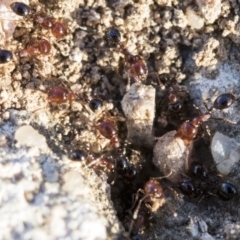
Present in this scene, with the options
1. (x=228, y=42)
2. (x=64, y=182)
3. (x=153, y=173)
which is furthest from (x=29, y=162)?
(x=228, y=42)

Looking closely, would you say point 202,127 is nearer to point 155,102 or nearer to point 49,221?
point 155,102

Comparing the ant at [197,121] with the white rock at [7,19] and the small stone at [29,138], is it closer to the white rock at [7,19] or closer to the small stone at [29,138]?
the small stone at [29,138]

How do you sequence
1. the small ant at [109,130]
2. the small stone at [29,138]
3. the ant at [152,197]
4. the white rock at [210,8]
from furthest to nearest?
the white rock at [210,8], the small ant at [109,130], the ant at [152,197], the small stone at [29,138]

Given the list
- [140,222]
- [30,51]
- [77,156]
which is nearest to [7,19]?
[30,51]

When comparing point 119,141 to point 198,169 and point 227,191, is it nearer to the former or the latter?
point 198,169

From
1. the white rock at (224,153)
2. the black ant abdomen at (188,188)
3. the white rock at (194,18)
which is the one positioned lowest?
Answer: the black ant abdomen at (188,188)

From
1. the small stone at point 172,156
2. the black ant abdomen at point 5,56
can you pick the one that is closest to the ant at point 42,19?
the black ant abdomen at point 5,56

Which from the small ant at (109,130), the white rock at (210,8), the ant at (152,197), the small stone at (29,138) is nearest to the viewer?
the small stone at (29,138)
